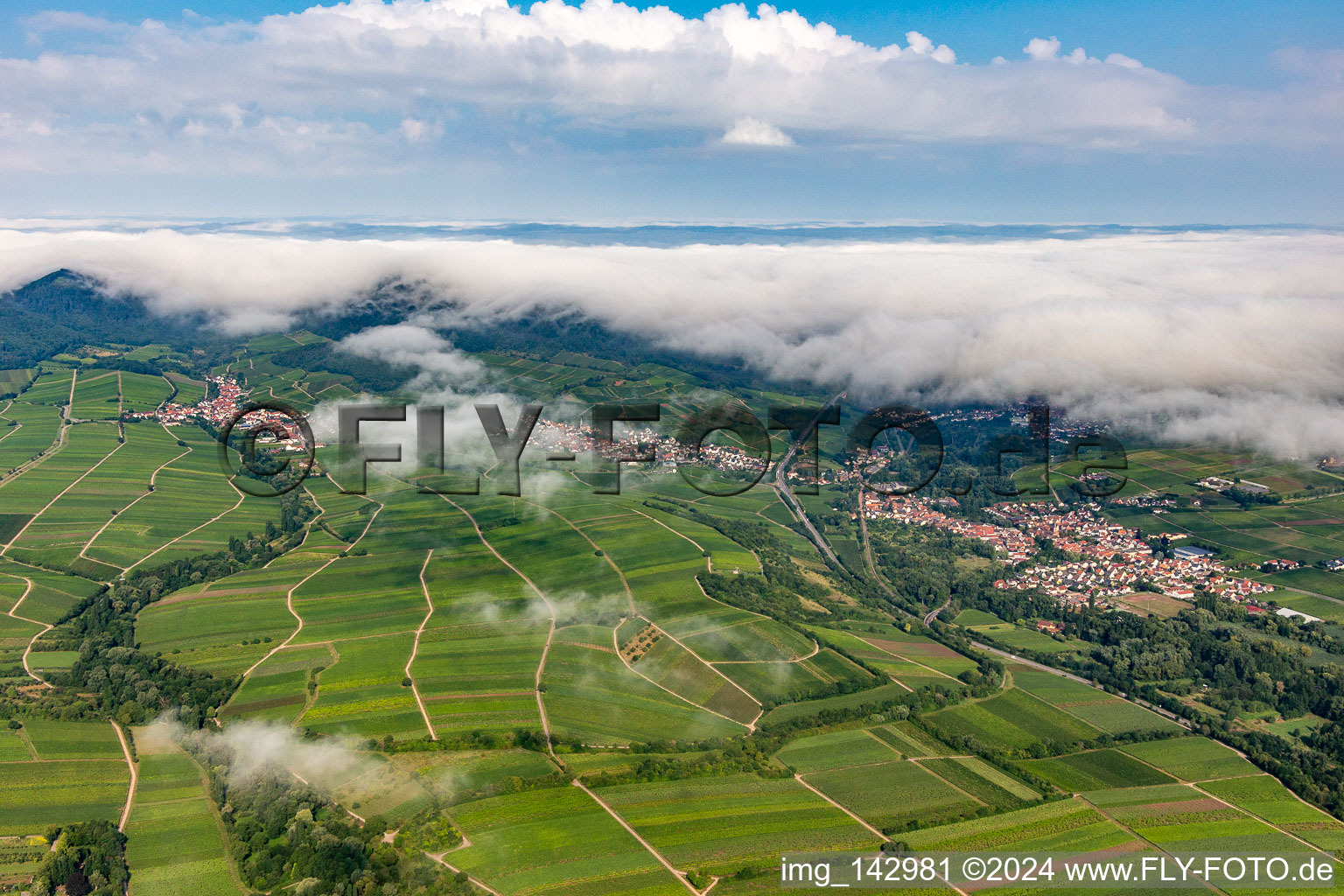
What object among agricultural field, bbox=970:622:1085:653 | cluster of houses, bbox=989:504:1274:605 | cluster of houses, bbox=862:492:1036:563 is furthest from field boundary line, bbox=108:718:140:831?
cluster of houses, bbox=862:492:1036:563

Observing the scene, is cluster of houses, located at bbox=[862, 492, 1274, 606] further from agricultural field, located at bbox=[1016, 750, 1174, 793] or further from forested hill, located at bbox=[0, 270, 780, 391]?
forested hill, located at bbox=[0, 270, 780, 391]

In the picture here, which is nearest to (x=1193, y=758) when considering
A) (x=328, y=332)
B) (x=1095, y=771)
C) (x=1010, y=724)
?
(x=1095, y=771)

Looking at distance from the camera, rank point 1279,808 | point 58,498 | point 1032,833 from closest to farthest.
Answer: point 1032,833
point 1279,808
point 58,498

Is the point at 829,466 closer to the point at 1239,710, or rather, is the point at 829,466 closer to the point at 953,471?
the point at 953,471

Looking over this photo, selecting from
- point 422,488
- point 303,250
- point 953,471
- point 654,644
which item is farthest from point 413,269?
point 654,644

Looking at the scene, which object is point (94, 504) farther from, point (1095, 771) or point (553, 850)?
point (1095, 771)

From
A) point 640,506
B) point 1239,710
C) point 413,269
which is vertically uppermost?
point 413,269
